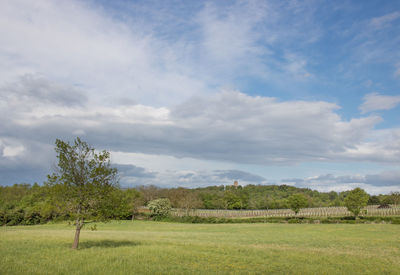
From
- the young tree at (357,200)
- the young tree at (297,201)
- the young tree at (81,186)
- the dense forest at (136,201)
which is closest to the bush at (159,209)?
the dense forest at (136,201)

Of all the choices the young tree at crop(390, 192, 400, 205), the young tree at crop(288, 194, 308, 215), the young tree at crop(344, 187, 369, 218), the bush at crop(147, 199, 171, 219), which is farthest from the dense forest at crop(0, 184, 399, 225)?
the young tree at crop(344, 187, 369, 218)

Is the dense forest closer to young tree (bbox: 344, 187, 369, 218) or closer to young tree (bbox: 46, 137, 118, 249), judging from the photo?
young tree (bbox: 46, 137, 118, 249)

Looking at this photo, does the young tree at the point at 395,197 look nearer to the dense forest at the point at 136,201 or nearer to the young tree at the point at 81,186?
the dense forest at the point at 136,201

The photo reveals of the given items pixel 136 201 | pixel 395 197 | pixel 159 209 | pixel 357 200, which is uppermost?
pixel 395 197

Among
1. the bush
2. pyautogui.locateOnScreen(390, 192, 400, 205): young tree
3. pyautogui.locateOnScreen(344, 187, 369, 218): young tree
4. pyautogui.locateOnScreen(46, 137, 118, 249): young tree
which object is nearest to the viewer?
pyautogui.locateOnScreen(46, 137, 118, 249): young tree

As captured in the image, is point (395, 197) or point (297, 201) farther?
point (395, 197)

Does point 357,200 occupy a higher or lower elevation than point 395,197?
lower

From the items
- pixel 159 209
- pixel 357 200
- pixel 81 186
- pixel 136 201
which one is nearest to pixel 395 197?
pixel 357 200

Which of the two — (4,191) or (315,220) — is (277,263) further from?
(4,191)

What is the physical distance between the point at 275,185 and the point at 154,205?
4103 inches

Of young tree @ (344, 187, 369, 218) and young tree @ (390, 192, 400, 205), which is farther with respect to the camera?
young tree @ (390, 192, 400, 205)

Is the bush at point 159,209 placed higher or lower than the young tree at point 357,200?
lower

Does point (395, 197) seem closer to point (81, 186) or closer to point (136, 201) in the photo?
point (136, 201)

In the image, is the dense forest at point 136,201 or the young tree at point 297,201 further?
the young tree at point 297,201
